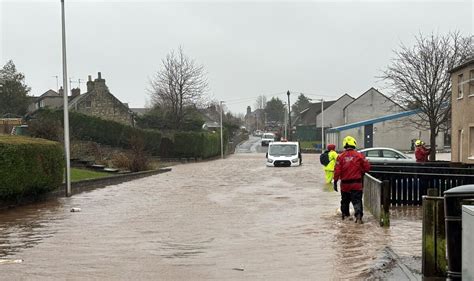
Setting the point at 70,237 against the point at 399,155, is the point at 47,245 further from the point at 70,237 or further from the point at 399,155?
the point at 399,155

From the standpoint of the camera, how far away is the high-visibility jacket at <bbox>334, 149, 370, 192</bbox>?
1112 centimetres

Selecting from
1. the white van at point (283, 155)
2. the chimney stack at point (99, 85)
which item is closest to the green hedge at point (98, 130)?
the white van at point (283, 155)

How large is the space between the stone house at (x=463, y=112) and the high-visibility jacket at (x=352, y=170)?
1511cm

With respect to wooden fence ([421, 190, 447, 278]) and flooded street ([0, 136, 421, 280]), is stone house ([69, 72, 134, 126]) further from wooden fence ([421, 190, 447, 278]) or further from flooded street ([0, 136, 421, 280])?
wooden fence ([421, 190, 447, 278])

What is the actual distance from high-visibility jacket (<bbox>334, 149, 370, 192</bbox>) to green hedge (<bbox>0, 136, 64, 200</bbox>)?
8091 mm

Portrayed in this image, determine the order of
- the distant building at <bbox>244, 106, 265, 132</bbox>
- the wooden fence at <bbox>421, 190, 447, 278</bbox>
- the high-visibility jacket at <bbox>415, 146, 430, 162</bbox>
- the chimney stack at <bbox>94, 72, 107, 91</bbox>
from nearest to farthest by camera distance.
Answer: the wooden fence at <bbox>421, 190, 447, 278</bbox> < the high-visibility jacket at <bbox>415, 146, 430, 162</bbox> < the chimney stack at <bbox>94, 72, 107, 91</bbox> < the distant building at <bbox>244, 106, 265, 132</bbox>

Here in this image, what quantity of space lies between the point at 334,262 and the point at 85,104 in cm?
5682

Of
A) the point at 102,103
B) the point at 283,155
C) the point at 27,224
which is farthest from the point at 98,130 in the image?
the point at 27,224

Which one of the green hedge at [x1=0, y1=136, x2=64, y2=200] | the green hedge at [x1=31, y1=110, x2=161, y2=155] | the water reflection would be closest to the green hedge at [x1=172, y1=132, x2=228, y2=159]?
the green hedge at [x1=31, y1=110, x2=161, y2=155]

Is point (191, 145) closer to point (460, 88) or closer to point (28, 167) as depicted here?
point (460, 88)

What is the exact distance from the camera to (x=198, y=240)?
989cm

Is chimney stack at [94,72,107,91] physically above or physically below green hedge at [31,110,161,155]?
above

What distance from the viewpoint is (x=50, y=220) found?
12.7 m

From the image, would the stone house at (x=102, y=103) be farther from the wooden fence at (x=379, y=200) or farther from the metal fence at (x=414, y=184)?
the wooden fence at (x=379, y=200)
